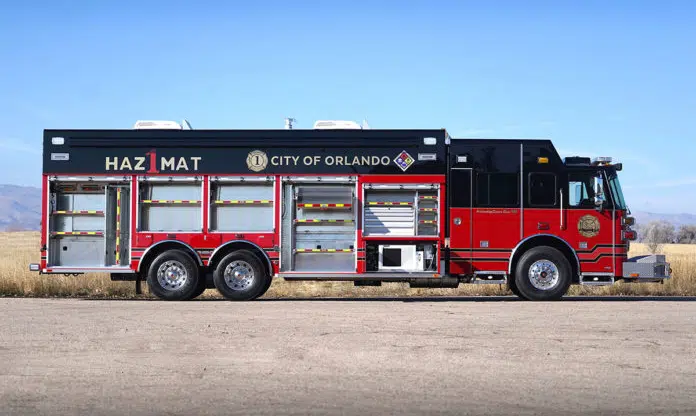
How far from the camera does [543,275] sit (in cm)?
1569

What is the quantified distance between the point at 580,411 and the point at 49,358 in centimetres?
546

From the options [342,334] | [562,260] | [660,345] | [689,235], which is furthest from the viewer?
[689,235]

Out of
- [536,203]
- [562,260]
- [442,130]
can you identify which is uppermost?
[442,130]

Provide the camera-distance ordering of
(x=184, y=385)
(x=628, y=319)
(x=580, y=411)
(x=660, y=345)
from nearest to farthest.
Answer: (x=580, y=411)
(x=184, y=385)
(x=660, y=345)
(x=628, y=319)

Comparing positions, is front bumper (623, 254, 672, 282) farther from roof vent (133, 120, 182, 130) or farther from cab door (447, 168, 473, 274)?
roof vent (133, 120, 182, 130)

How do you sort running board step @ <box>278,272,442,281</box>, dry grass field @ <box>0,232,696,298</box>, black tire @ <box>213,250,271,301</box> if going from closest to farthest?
running board step @ <box>278,272,442,281</box>
black tire @ <box>213,250,271,301</box>
dry grass field @ <box>0,232,696,298</box>

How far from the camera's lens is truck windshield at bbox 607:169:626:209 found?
16000 mm

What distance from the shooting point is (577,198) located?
1595 cm

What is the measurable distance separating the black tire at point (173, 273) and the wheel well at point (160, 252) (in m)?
0.10

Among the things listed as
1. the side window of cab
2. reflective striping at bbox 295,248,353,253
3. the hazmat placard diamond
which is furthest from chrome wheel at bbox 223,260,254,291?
the side window of cab

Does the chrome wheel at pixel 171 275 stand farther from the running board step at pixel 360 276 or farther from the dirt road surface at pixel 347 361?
the dirt road surface at pixel 347 361

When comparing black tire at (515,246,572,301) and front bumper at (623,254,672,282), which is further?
front bumper at (623,254,672,282)

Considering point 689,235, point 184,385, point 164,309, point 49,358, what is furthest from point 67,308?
point 689,235

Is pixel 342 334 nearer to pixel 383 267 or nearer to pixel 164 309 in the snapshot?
pixel 164 309
